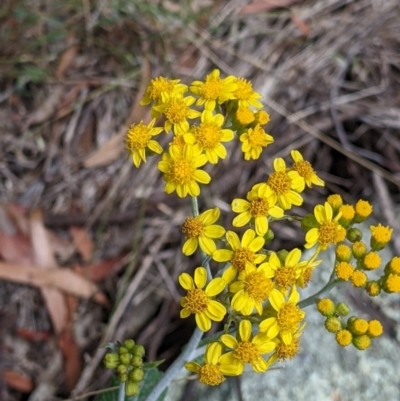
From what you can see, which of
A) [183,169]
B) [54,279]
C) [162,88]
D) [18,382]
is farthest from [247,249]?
[18,382]

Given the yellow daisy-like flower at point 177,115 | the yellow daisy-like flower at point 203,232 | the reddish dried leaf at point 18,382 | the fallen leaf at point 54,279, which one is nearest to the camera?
the yellow daisy-like flower at point 203,232

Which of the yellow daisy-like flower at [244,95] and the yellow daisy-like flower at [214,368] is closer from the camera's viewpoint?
the yellow daisy-like flower at [214,368]

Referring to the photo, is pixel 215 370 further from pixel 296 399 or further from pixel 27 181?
pixel 27 181

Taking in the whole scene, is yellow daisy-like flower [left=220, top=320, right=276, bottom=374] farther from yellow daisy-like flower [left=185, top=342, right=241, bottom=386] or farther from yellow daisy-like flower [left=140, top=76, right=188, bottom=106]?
yellow daisy-like flower [left=140, top=76, right=188, bottom=106]

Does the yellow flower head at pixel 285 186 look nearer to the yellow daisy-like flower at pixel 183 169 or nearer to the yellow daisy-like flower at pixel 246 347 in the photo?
the yellow daisy-like flower at pixel 183 169

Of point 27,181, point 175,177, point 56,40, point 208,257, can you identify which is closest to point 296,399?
point 208,257

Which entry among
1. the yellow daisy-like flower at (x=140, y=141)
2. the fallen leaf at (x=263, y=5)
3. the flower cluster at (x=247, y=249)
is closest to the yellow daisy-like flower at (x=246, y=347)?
the flower cluster at (x=247, y=249)
